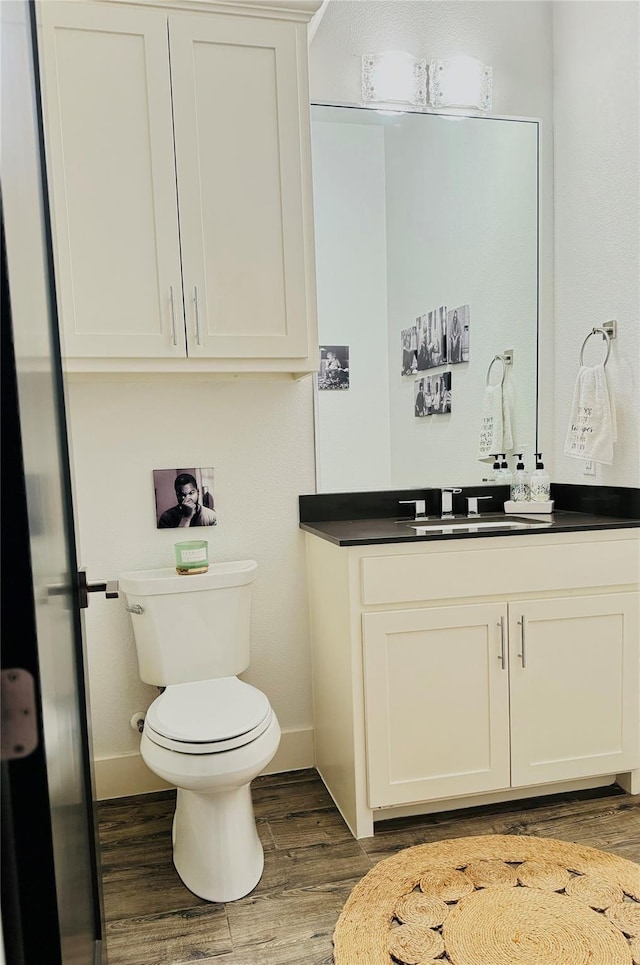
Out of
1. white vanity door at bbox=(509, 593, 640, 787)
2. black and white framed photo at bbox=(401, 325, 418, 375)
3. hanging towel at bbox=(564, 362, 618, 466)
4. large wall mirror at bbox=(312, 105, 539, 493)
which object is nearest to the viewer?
white vanity door at bbox=(509, 593, 640, 787)

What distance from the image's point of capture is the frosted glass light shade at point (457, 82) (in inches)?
98.6

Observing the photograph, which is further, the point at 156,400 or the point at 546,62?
the point at 546,62

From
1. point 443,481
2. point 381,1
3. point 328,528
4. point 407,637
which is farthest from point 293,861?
point 381,1

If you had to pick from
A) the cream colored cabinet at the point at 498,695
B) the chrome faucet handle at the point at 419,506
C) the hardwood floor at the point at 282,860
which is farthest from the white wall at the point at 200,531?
the cream colored cabinet at the point at 498,695

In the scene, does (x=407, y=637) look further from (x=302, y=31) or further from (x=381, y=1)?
(x=381, y=1)

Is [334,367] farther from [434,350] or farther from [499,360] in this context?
[499,360]

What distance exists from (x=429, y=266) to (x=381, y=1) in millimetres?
901

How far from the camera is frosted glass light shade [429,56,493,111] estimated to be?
2.50 m

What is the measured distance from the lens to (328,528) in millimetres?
2334

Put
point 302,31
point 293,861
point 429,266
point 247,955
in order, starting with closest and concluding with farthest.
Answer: point 247,955 < point 293,861 < point 302,31 < point 429,266

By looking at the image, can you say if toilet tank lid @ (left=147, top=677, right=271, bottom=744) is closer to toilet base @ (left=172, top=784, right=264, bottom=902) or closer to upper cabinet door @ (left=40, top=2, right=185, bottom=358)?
toilet base @ (left=172, top=784, right=264, bottom=902)

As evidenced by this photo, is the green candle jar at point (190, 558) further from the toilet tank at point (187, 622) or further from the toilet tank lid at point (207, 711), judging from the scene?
the toilet tank lid at point (207, 711)

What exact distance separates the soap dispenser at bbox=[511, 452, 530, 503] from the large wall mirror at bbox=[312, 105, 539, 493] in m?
0.11

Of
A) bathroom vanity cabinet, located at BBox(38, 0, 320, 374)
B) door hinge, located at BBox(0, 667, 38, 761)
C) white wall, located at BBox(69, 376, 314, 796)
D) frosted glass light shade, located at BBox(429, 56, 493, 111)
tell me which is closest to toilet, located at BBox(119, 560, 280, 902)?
white wall, located at BBox(69, 376, 314, 796)
